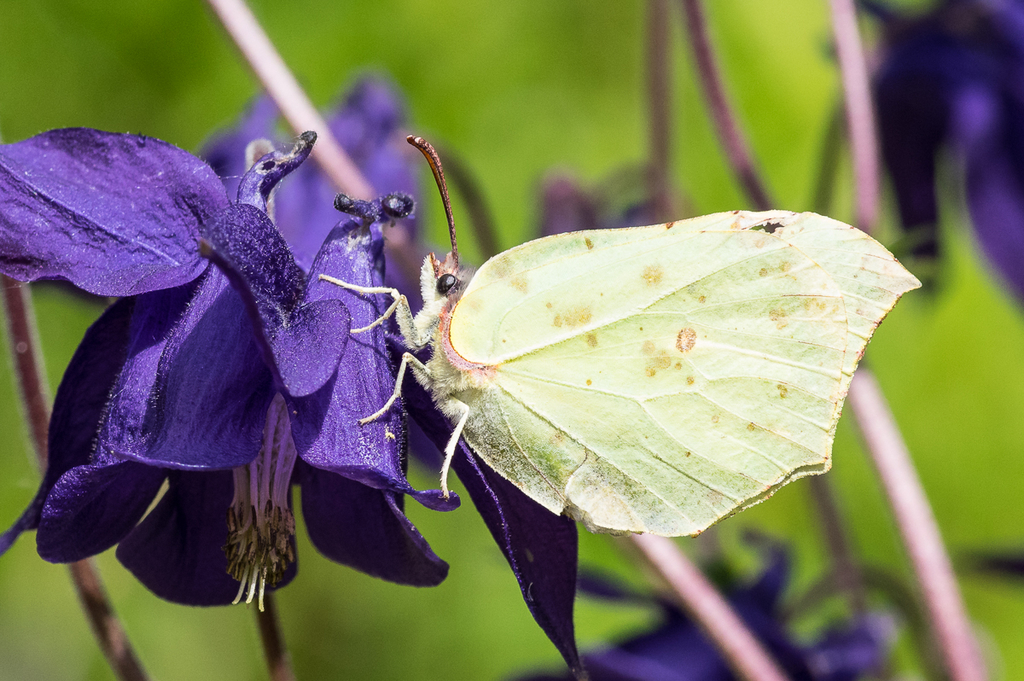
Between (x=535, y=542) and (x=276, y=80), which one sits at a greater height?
(x=276, y=80)

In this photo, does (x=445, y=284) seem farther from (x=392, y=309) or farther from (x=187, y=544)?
(x=187, y=544)

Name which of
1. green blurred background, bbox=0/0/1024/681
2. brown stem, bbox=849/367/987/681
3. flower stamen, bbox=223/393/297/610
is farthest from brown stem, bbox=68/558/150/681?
green blurred background, bbox=0/0/1024/681

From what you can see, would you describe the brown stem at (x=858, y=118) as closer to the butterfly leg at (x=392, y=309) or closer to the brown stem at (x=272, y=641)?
the butterfly leg at (x=392, y=309)

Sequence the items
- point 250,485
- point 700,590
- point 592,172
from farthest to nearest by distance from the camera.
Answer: point 592,172 < point 700,590 < point 250,485

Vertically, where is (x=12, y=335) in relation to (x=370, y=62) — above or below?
below

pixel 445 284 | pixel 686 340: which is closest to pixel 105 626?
pixel 445 284

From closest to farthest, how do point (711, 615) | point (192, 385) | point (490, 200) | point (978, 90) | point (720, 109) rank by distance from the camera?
point (192, 385) → point (711, 615) → point (720, 109) → point (978, 90) → point (490, 200)

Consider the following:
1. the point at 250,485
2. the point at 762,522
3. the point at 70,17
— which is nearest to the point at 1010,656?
the point at 762,522

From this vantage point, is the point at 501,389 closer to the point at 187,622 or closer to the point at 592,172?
the point at 187,622
